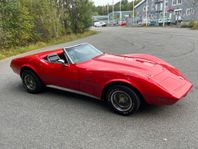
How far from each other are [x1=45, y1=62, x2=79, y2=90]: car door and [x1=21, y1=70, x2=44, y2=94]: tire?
1.18 ft

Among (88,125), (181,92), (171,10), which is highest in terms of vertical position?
(171,10)

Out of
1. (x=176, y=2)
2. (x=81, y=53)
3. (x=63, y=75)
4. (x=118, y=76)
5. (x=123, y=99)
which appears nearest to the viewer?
(x=118, y=76)

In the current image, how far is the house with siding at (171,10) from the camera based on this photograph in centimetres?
3932

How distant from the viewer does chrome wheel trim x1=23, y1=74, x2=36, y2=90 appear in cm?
482

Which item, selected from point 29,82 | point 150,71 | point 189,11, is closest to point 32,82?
point 29,82

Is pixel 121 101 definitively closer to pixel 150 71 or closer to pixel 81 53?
pixel 150 71

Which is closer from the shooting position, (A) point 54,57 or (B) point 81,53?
(B) point 81,53

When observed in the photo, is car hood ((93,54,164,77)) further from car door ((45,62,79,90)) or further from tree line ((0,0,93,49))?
tree line ((0,0,93,49))

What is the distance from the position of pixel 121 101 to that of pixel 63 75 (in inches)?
52.5

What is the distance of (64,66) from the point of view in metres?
4.14

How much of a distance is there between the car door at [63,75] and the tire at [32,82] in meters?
0.36

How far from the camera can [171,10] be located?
4559cm

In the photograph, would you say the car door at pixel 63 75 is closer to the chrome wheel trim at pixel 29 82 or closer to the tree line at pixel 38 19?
the chrome wheel trim at pixel 29 82

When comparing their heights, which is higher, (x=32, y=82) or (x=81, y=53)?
(x=81, y=53)
